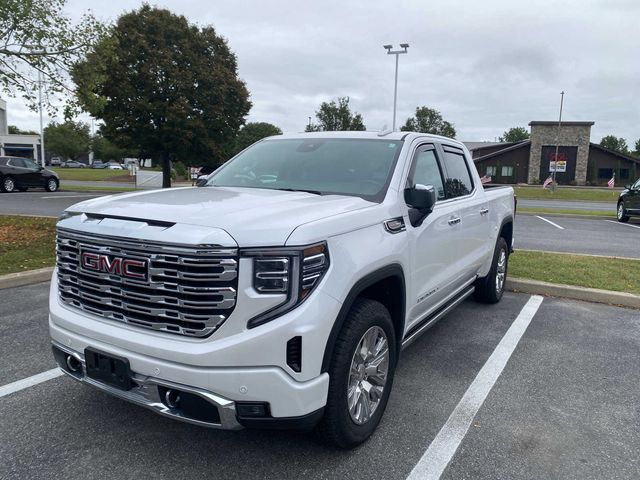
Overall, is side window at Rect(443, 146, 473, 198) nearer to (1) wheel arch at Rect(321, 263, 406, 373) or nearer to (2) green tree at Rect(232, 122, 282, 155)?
(1) wheel arch at Rect(321, 263, 406, 373)

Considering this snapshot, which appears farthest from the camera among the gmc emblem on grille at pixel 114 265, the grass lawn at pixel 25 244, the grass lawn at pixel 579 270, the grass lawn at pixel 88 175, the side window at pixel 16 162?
the grass lawn at pixel 88 175

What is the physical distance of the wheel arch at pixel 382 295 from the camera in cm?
259

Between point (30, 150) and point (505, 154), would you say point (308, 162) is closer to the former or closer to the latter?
point (505, 154)

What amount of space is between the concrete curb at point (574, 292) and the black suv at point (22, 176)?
76.1 ft

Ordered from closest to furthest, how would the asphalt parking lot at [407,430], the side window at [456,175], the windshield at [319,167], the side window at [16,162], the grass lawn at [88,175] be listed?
1. the asphalt parking lot at [407,430]
2. the windshield at [319,167]
3. the side window at [456,175]
4. the side window at [16,162]
5. the grass lawn at [88,175]

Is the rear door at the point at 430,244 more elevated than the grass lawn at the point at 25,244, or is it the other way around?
the rear door at the point at 430,244

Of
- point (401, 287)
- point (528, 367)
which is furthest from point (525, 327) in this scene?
point (401, 287)

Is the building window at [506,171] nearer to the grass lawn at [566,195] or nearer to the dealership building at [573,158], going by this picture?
the dealership building at [573,158]

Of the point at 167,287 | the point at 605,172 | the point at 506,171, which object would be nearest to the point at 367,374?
the point at 167,287

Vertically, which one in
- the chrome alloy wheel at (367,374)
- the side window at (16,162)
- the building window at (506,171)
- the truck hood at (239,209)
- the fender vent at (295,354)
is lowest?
the chrome alloy wheel at (367,374)

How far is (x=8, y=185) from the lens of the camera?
2305 centimetres

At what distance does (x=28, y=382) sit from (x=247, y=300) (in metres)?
2.40

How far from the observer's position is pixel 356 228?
9.34ft

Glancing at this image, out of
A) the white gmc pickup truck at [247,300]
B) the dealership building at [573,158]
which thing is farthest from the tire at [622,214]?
the dealership building at [573,158]
